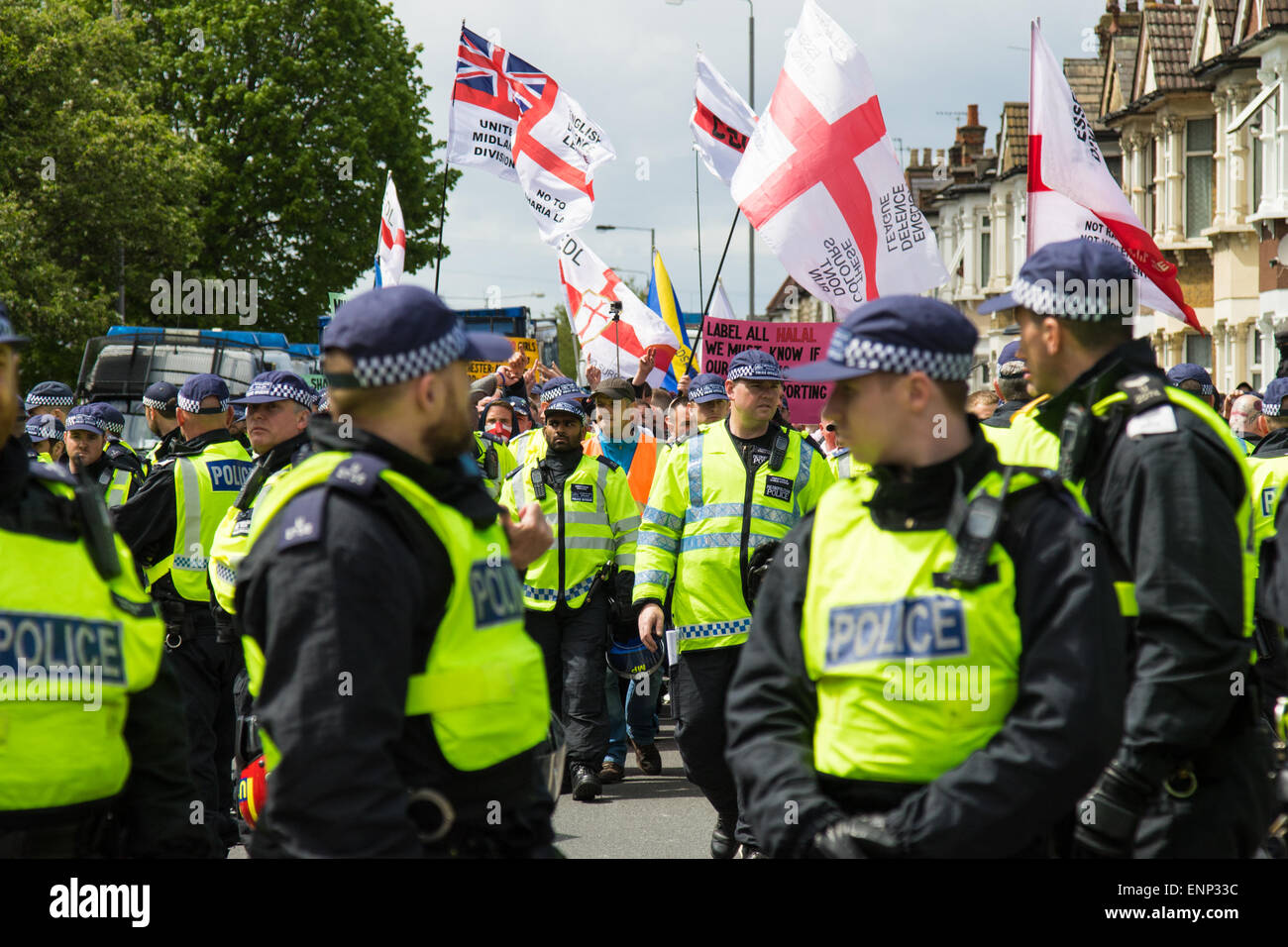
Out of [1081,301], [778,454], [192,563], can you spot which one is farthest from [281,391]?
[1081,301]

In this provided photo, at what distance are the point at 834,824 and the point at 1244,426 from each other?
8.22m

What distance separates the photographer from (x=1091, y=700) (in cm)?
264

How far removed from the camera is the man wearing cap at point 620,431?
11141 mm

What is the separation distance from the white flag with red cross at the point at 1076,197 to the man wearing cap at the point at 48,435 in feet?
23.8

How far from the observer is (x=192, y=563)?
7234mm

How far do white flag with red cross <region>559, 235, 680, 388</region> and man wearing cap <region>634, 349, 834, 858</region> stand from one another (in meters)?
8.13

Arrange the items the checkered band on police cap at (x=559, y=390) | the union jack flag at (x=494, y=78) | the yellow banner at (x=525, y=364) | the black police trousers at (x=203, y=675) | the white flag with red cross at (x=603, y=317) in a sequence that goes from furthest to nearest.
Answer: the yellow banner at (x=525, y=364)
the white flag with red cross at (x=603, y=317)
the union jack flag at (x=494, y=78)
the checkered band on police cap at (x=559, y=390)
the black police trousers at (x=203, y=675)

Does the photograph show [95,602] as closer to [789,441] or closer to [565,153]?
[789,441]

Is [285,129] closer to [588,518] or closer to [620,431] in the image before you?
[620,431]

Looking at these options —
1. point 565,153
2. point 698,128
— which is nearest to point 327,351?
point 698,128

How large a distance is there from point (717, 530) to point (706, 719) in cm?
91

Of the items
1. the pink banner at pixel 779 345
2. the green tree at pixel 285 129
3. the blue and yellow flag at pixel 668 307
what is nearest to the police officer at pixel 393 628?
the pink banner at pixel 779 345
